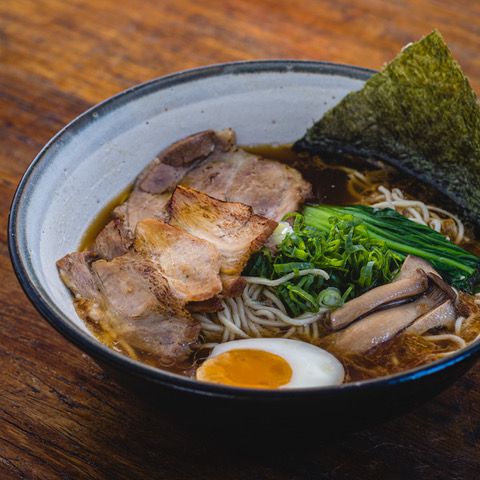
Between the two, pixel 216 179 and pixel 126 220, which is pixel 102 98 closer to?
pixel 216 179

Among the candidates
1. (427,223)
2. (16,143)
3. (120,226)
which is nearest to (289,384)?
(120,226)

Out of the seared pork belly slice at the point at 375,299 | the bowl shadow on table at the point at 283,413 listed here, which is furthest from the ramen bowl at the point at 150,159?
the seared pork belly slice at the point at 375,299

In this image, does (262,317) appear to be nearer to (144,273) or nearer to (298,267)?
(298,267)

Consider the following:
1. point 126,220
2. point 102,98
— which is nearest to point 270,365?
point 126,220

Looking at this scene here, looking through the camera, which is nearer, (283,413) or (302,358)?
(283,413)

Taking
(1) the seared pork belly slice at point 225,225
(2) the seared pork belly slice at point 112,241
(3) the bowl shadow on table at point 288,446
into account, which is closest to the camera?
(3) the bowl shadow on table at point 288,446

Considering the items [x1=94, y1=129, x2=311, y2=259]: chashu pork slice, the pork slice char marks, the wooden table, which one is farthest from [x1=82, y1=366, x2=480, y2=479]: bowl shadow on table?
[x1=94, y1=129, x2=311, y2=259]: chashu pork slice

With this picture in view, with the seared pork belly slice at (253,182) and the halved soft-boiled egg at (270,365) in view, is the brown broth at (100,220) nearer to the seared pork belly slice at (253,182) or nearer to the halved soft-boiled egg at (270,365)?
the seared pork belly slice at (253,182)
